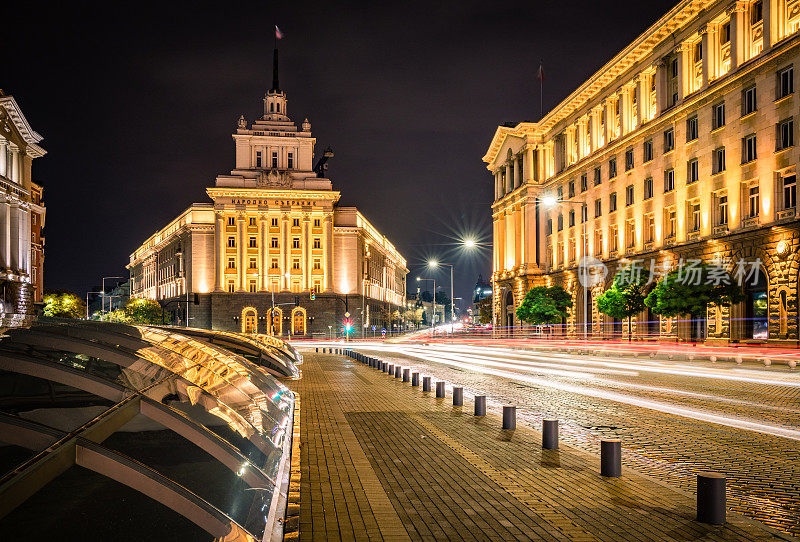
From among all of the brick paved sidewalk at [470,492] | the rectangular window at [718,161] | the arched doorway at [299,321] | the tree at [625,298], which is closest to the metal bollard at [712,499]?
the brick paved sidewalk at [470,492]

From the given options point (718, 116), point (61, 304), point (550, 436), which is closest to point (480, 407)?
point (550, 436)

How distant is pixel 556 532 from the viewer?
21.4 feet

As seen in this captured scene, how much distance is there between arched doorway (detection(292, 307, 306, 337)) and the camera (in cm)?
9119

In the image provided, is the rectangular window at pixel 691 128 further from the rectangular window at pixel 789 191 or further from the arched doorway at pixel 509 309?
the arched doorway at pixel 509 309

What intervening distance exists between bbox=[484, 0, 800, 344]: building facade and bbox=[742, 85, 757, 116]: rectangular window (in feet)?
0.26

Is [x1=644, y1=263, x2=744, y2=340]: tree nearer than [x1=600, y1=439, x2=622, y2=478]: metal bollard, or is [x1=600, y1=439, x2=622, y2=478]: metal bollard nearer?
[x1=600, y1=439, x2=622, y2=478]: metal bollard

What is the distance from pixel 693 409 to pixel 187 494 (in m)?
13.8

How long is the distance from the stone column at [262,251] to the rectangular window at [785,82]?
6954cm

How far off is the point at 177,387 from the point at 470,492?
3801 millimetres

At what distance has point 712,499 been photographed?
6.74 metres

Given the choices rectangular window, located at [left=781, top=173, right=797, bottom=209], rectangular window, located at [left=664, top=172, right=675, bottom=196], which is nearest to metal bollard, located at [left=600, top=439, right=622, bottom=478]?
rectangular window, located at [left=781, top=173, right=797, bottom=209]

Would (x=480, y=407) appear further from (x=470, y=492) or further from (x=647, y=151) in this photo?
(x=647, y=151)

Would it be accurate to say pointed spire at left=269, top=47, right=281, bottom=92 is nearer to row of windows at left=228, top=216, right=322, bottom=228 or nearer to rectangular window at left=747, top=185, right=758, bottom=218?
row of windows at left=228, top=216, right=322, bottom=228

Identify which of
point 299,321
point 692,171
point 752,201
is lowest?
point 299,321
